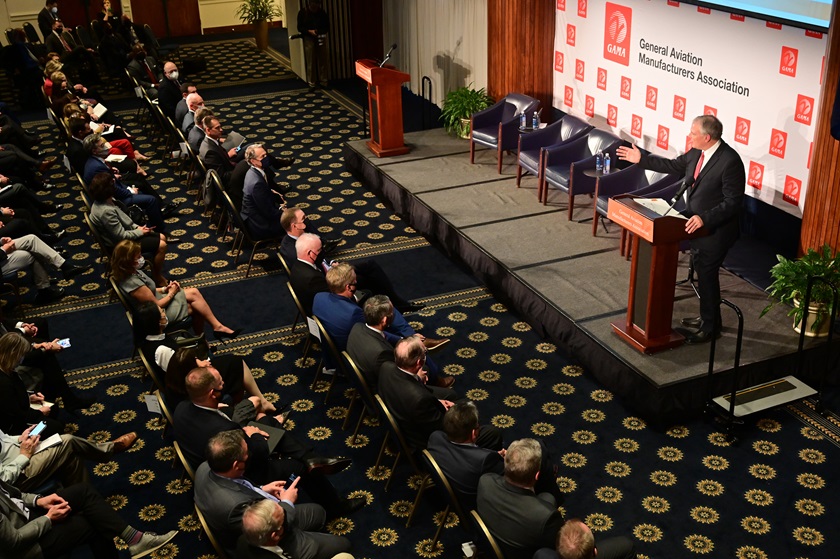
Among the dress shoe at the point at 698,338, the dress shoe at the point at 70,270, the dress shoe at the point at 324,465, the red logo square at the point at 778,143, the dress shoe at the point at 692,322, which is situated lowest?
the dress shoe at the point at 70,270

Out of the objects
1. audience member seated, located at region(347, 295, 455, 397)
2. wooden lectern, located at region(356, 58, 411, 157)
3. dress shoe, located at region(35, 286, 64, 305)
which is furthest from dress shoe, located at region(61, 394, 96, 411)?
wooden lectern, located at region(356, 58, 411, 157)

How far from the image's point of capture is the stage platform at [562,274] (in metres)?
6.30

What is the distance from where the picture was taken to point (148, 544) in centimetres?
513

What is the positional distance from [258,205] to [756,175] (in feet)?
14.8

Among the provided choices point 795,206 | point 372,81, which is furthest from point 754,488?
point 372,81

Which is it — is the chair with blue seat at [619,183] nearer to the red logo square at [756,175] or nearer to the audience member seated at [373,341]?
the red logo square at [756,175]

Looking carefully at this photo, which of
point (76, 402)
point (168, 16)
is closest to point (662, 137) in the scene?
point (76, 402)

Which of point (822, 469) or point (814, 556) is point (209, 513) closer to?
point (814, 556)

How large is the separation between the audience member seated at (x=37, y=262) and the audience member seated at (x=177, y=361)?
208cm

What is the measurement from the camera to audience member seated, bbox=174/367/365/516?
5.03 metres

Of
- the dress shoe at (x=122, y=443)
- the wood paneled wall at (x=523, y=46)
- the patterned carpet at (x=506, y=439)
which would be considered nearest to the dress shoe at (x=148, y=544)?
the patterned carpet at (x=506, y=439)

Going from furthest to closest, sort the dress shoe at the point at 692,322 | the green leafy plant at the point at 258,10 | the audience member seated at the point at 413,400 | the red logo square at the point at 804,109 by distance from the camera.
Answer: the green leafy plant at the point at 258,10, the red logo square at the point at 804,109, the dress shoe at the point at 692,322, the audience member seated at the point at 413,400

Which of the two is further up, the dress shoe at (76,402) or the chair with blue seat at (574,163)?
the chair with blue seat at (574,163)

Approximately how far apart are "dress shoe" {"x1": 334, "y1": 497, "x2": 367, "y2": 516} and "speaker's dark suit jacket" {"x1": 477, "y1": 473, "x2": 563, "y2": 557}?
1260 mm
